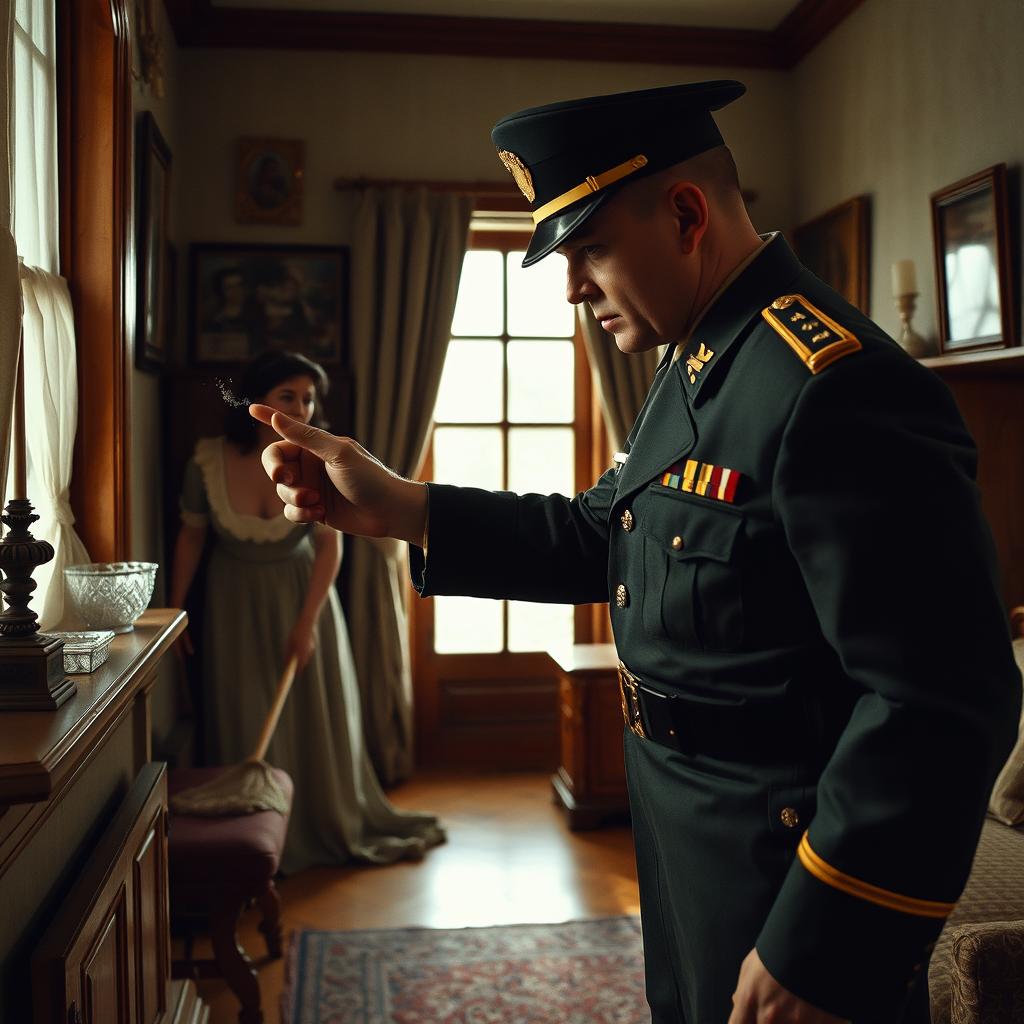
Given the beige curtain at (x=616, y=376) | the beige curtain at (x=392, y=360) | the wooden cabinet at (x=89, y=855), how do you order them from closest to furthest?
the wooden cabinet at (x=89, y=855)
the beige curtain at (x=392, y=360)
the beige curtain at (x=616, y=376)

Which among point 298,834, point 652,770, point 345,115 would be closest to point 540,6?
point 345,115

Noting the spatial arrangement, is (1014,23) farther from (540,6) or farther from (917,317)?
(540,6)

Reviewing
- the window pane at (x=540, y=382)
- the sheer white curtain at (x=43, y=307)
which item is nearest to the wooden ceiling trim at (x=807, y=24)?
the window pane at (x=540, y=382)

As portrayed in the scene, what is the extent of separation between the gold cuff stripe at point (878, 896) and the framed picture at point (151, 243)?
287 centimetres

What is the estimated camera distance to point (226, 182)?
4.33 meters

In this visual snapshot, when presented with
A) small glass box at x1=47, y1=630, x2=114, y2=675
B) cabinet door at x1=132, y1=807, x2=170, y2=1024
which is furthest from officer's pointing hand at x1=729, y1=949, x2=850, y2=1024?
cabinet door at x1=132, y1=807, x2=170, y2=1024

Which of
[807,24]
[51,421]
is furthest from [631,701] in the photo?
[807,24]

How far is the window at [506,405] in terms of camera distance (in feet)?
15.6

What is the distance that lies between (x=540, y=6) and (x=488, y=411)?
5.59 ft

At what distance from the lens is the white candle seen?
11.6 feet

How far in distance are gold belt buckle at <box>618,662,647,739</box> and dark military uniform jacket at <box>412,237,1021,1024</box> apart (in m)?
0.02

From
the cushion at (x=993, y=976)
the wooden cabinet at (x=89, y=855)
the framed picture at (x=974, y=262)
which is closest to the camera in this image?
the wooden cabinet at (x=89, y=855)

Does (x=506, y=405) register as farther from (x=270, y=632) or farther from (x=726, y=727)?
(x=726, y=727)

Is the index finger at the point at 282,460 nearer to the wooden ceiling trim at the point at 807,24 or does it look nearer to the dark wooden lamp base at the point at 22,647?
the dark wooden lamp base at the point at 22,647
